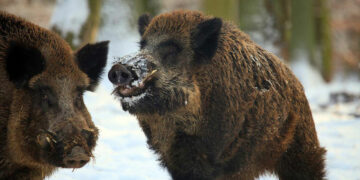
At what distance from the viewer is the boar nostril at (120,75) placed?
12.9 ft

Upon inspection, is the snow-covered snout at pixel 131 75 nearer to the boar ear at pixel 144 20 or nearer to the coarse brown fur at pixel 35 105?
the coarse brown fur at pixel 35 105

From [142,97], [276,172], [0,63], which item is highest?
[276,172]

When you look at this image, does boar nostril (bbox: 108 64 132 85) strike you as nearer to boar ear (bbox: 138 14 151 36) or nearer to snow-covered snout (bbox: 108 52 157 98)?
snow-covered snout (bbox: 108 52 157 98)

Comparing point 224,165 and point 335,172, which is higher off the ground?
point 335,172

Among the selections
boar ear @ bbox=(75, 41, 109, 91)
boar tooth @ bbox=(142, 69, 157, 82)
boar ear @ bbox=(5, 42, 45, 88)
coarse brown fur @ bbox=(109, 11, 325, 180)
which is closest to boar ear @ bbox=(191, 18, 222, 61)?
coarse brown fur @ bbox=(109, 11, 325, 180)

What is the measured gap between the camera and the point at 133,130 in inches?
299

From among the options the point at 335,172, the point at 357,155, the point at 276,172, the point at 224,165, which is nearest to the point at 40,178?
the point at 224,165

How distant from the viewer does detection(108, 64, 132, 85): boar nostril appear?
3.92 meters

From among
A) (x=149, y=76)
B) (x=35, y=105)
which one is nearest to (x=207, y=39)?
(x=149, y=76)

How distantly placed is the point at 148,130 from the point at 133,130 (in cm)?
314

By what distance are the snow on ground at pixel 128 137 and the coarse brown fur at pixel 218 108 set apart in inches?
18.6

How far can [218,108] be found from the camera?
4.22 meters

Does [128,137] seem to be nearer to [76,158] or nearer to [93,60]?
[93,60]

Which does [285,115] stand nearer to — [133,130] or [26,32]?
[26,32]
